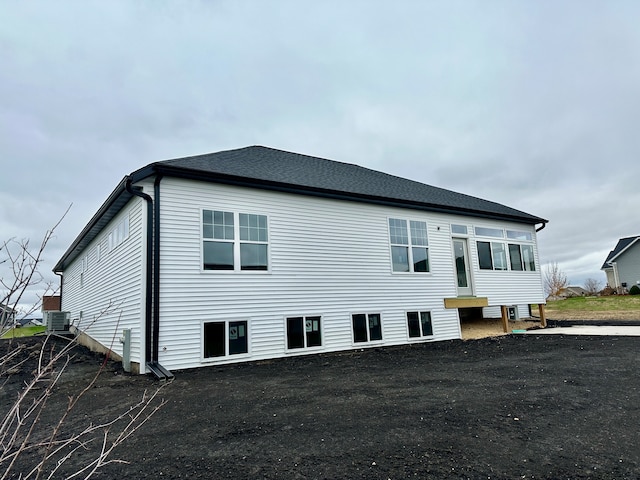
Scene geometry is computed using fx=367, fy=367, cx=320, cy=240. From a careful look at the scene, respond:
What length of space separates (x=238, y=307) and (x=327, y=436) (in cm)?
492

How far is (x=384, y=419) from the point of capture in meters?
4.14

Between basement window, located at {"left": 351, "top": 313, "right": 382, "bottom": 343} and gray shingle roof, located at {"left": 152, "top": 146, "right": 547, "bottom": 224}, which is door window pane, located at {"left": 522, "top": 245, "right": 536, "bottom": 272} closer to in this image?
gray shingle roof, located at {"left": 152, "top": 146, "right": 547, "bottom": 224}

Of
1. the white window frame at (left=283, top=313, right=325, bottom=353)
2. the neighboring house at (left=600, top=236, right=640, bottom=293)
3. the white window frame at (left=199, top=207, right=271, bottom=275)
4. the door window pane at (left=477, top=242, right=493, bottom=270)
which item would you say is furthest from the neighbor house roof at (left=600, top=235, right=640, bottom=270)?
the white window frame at (left=199, top=207, right=271, bottom=275)

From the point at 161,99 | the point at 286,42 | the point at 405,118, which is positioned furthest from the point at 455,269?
the point at 161,99

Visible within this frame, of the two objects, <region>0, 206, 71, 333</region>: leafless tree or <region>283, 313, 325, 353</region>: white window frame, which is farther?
<region>283, 313, 325, 353</region>: white window frame

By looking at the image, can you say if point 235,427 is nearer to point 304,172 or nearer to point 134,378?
point 134,378

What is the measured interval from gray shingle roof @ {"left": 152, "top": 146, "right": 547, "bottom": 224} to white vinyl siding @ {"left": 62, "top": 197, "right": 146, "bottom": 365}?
6.03ft

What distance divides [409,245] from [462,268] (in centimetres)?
243

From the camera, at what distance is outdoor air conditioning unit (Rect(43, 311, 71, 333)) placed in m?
15.7

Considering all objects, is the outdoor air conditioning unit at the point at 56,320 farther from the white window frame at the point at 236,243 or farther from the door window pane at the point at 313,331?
the door window pane at the point at 313,331

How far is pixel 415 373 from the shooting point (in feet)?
21.7

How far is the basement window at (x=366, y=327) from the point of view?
984 centimetres

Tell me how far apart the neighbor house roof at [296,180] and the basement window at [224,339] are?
326cm

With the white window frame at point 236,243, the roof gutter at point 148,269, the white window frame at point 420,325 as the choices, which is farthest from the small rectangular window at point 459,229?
the roof gutter at point 148,269
